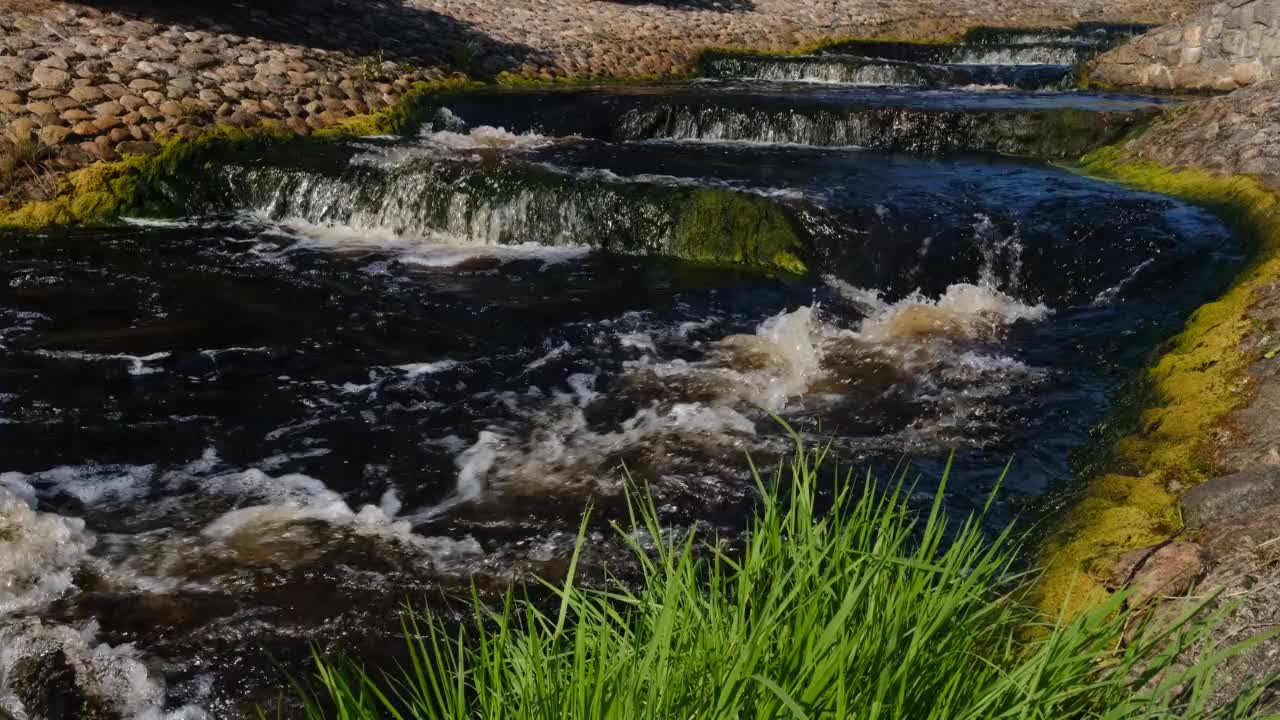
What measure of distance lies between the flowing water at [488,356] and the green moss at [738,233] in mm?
33

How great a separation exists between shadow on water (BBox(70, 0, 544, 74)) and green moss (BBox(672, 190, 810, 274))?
7197mm

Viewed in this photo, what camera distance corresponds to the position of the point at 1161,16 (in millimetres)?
25906

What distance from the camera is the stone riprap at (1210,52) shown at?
1332 cm

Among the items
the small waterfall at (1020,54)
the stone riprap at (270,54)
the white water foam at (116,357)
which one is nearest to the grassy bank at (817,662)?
the white water foam at (116,357)

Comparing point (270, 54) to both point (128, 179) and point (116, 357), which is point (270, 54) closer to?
point (128, 179)

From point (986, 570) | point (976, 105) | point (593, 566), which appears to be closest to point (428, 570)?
point (593, 566)

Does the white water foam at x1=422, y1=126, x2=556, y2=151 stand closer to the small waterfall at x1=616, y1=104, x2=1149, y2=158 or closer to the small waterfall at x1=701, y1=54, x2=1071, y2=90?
the small waterfall at x1=616, y1=104, x2=1149, y2=158

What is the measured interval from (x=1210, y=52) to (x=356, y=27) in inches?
484

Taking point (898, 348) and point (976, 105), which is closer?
point (898, 348)

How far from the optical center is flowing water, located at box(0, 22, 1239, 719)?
4.13 m

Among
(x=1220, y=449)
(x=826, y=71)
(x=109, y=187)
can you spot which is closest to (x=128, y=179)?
(x=109, y=187)

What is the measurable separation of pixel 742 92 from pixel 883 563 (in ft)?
44.8

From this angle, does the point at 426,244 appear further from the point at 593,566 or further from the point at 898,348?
the point at 593,566

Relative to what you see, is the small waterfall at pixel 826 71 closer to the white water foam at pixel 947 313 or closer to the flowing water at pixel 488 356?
the flowing water at pixel 488 356
